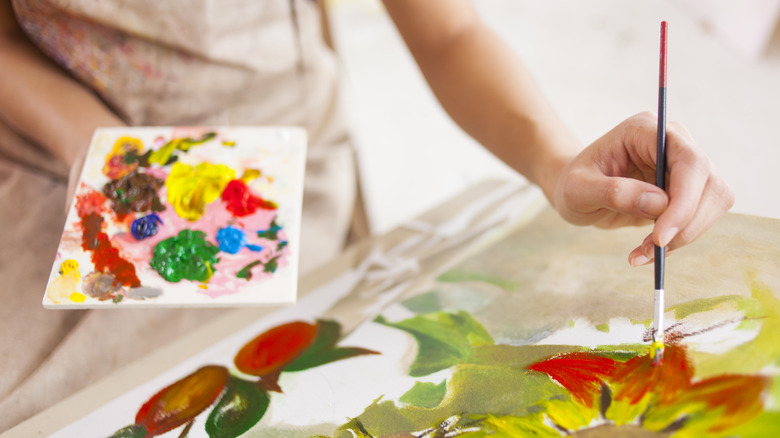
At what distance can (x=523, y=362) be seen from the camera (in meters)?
0.42

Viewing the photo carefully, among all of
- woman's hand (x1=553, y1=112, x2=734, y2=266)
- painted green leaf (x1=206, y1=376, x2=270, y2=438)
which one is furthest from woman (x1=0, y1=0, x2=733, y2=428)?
painted green leaf (x1=206, y1=376, x2=270, y2=438)

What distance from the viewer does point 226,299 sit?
41cm

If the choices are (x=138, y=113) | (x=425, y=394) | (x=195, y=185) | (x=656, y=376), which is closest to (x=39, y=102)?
(x=138, y=113)

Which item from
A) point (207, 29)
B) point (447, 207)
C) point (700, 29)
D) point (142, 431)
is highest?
point (700, 29)

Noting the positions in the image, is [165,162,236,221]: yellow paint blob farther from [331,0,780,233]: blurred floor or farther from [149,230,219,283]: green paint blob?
[331,0,780,233]: blurred floor

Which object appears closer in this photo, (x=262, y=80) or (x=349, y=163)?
(x=262, y=80)

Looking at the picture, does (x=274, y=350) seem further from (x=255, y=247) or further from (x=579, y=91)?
(x=579, y=91)

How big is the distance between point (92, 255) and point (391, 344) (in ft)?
0.74

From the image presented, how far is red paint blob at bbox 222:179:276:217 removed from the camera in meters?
0.45

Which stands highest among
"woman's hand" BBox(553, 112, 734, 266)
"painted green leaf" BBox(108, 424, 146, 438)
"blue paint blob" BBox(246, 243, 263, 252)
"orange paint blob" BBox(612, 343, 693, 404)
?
"woman's hand" BBox(553, 112, 734, 266)

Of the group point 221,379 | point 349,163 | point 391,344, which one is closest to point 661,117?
point 391,344

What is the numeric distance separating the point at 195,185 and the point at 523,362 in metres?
0.27

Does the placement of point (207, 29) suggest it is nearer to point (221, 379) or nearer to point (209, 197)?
point (209, 197)

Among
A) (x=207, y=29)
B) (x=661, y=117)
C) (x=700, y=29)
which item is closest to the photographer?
(x=661, y=117)
